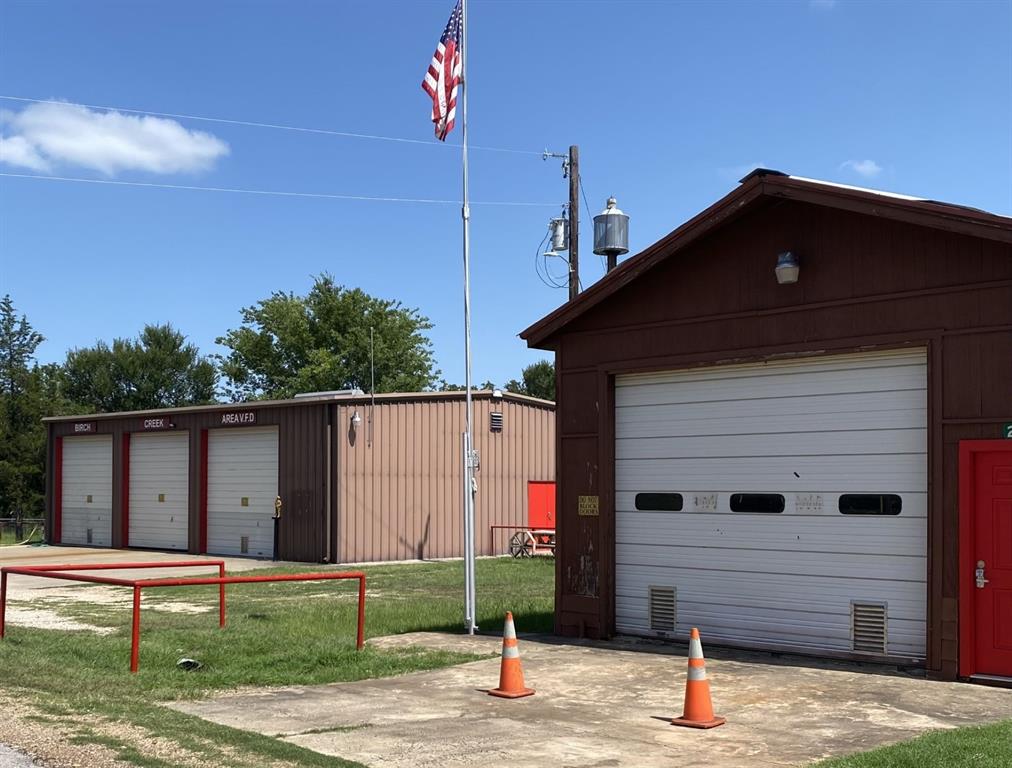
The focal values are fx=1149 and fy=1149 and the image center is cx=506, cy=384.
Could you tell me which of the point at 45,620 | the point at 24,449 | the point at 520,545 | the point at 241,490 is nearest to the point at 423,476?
the point at 520,545

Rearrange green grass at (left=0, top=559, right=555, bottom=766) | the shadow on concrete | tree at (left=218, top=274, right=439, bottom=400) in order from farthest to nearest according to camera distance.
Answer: tree at (left=218, top=274, right=439, bottom=400)
the shadow on concrete
green grass at (left=0, top=559, right=555, bottom=766)

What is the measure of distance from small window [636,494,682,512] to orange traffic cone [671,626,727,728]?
14.9 ft

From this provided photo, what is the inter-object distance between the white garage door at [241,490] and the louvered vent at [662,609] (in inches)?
711

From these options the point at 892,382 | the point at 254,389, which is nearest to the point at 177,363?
the point at 254,389

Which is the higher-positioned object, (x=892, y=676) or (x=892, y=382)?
(x=892, y=382)

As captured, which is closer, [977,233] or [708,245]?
[977,233]

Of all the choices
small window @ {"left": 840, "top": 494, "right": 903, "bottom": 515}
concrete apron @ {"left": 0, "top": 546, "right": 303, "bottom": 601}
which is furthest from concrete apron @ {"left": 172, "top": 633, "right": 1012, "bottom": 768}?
concrete apron @ {"left": 0, "top": 546, "right": 303, "bottom": 601}

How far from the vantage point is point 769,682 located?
36.0 feet

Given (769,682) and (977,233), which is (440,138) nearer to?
(977,233)

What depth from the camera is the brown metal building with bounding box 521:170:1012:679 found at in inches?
429

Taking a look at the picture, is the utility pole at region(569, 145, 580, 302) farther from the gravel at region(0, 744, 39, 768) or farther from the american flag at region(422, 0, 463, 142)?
the gravel at region(0, 744, 39, 768)

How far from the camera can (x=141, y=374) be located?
78625 millimetres

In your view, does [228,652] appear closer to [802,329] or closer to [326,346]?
[802,329]

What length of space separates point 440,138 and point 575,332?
11.2 feet
